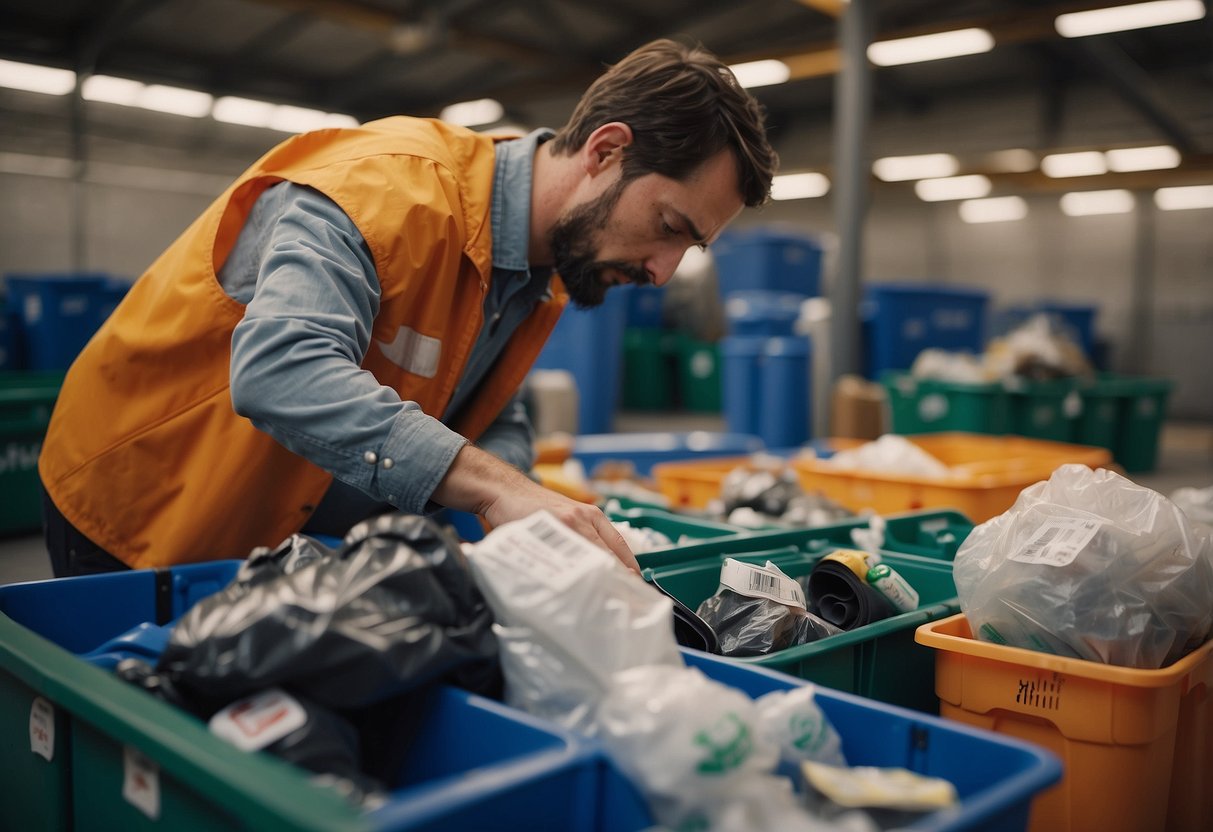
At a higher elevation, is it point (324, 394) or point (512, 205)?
point (512, 205)

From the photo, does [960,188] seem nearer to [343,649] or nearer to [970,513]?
[970,513]

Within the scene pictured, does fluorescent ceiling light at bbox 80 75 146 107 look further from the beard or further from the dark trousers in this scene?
the beard

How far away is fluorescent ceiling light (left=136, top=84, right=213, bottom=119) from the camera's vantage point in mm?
11375

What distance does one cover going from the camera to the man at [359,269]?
4.19 ft

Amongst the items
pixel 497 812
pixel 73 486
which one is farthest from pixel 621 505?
pixel 497 812

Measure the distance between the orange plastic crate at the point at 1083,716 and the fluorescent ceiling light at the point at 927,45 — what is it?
6513 mm

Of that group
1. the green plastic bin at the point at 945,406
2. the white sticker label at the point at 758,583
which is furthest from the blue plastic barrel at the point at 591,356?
the white sticker label at the point at 758,583

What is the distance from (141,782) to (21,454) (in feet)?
11.5

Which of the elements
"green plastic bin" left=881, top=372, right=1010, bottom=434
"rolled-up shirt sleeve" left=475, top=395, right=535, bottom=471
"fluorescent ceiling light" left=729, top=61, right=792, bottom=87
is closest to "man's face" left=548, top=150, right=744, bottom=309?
"rolled-up shirt sleeve" left=475, top=395, right=535, bottom=471

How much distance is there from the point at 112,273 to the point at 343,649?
1274cm

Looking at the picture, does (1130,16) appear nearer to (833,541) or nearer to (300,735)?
(833,541)

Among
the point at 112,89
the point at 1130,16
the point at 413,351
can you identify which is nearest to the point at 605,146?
the point at 413,351

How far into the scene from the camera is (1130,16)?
6.80 meters

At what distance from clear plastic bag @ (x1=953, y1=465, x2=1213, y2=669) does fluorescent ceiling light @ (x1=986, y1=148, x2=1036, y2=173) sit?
1122cm
